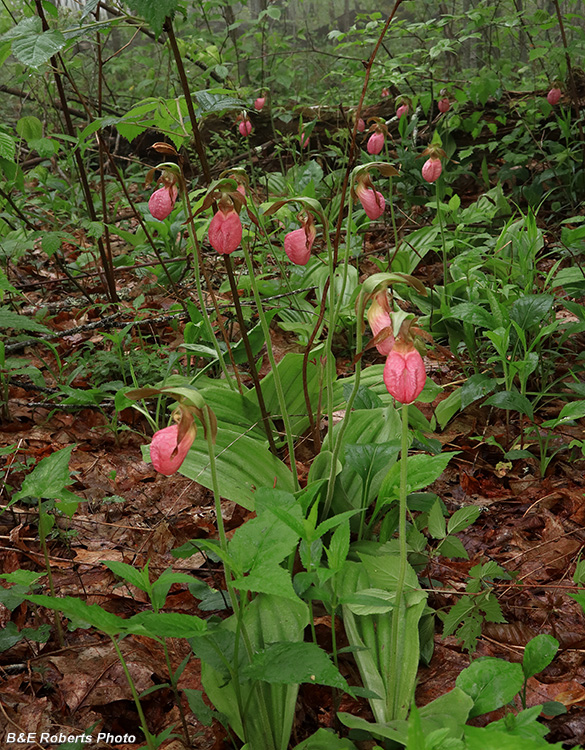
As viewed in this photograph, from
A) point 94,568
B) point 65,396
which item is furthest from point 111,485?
point 65,396

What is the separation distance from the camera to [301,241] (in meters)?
1.56

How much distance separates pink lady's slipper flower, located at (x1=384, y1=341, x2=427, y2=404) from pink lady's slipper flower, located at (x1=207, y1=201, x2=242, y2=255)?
687mm

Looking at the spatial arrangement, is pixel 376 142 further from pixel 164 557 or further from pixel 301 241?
pixel 164 557

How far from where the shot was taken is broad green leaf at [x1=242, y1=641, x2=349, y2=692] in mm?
885

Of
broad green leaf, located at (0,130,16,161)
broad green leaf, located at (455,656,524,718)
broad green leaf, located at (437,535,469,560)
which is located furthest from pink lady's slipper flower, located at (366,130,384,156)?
broad green leaf, located at (455,656,524,718)

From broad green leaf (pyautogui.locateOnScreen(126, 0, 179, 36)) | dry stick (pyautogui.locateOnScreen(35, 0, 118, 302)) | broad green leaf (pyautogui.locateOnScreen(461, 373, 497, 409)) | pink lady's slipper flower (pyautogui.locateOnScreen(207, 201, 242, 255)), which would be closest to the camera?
broad green leaf (pyautogui.locateOnScreen(126, 0, 179, 36))

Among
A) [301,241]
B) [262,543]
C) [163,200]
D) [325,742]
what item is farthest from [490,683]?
[163,200]

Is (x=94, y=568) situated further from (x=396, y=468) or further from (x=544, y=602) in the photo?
(x=544, y=602)

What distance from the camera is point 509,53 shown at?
35.0 feet

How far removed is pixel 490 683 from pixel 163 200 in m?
1.46

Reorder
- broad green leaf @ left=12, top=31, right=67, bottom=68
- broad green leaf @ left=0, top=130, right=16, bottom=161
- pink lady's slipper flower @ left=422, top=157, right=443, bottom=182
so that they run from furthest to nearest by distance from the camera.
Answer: pink lady's slipper flower @ left=422, top=157, right=443, bottom=182 < broad green leaf @ left=0, top=130, right=16, bottom=161 < broad green leaf @ left=12, top=31, right=67, bottom=68

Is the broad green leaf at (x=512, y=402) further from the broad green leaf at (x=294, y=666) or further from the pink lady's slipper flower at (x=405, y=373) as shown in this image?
the broad green leaf at (x=294, y=666)

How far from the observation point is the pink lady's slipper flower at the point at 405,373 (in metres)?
0.89

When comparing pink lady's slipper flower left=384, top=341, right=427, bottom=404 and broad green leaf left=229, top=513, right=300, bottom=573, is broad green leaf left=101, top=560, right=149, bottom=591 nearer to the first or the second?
broad green leaf left=229, top=513, right=300, bottom=573
